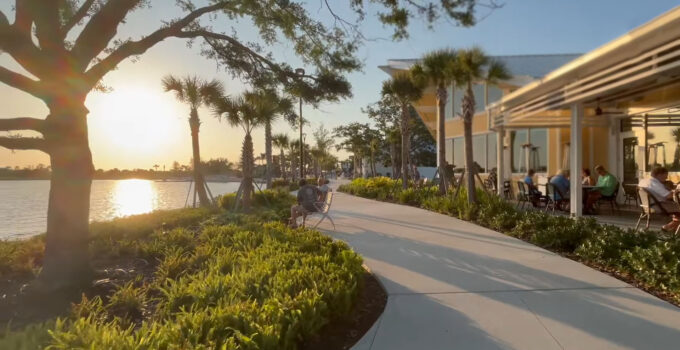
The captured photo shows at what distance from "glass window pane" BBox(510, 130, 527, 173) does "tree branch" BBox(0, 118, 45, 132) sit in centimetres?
1731

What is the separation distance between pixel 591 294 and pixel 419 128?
162ft

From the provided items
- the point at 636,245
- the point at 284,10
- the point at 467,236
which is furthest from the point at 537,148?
the point at 284,10

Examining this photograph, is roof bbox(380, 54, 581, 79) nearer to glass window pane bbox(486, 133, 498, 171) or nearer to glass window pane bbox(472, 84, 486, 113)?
glass window pane bbox(472, 84, 486, 113)

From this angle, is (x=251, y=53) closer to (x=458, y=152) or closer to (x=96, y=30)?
(x=96, y=30)

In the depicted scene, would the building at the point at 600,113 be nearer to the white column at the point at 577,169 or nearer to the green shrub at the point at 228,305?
the white column at the point at 577,169

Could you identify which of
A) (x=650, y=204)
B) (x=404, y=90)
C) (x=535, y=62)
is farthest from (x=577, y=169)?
(x=535, y=62)

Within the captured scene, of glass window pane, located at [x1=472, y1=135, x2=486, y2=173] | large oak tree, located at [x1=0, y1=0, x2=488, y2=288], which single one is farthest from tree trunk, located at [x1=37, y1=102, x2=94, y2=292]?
glass window pane, located at [x1=472, y1=135, x2=486, y2=173]

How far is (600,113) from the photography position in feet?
40.1

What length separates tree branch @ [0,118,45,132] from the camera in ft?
16.2

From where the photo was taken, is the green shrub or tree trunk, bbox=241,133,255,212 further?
tree trunk, bbox=241,133,255,212

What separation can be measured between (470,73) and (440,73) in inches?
59.7

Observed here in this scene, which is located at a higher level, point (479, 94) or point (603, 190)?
point (479, 94)

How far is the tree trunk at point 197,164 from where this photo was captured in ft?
47.9

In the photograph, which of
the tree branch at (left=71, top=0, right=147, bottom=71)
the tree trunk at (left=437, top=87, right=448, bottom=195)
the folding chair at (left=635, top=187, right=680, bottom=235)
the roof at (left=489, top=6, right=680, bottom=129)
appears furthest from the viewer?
the tree trunk at (left=437, top=87, right=448, bottom=195)
